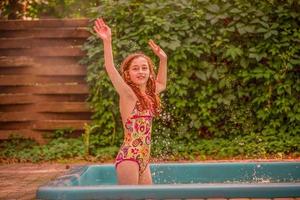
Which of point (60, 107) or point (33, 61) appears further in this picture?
point (33, 61)

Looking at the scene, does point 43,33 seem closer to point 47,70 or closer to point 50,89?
point 47,70

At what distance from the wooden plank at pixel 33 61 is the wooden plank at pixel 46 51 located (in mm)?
67

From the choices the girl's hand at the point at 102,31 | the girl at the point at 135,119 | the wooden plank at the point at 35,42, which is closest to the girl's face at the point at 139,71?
the girl at the point at 135,119

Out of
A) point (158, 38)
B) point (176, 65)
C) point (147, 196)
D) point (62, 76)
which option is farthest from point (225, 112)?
point (147, 196)

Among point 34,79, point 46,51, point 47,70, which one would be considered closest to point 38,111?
point 34,79

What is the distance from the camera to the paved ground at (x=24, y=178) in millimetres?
4020

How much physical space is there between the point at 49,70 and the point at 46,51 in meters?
0.28

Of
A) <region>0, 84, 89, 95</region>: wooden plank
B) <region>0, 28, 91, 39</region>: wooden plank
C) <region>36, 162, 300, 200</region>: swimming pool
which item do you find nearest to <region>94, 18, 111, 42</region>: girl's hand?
<region>36, 162, 300, 200</region>: swimming pool

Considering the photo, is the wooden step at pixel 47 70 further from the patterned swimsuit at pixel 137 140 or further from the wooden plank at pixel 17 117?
the patterned swimsuit at pixel 137 140

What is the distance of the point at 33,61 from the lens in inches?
271

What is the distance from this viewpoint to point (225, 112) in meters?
6.53

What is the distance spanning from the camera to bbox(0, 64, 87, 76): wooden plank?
676 cm

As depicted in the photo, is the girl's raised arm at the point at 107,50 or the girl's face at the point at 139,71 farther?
the girl's face at the point at 139,71

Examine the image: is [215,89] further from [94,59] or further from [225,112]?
[94,59]
